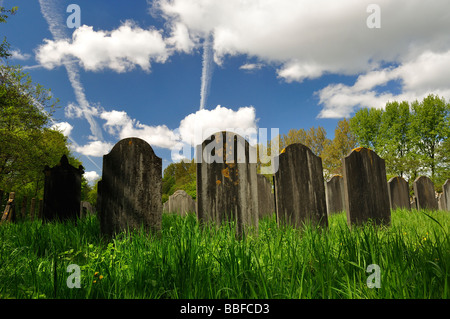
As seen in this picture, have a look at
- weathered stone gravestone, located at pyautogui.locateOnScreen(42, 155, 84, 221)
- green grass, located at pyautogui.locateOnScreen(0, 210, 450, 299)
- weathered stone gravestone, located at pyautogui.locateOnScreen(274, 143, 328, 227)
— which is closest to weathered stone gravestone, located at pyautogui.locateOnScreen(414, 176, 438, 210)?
weathered stone gravestone, located at pyautogui.locateOnScreen(274, 143, 328, 227)

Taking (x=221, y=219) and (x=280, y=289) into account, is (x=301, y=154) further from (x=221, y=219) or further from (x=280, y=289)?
(x=280, y=289)

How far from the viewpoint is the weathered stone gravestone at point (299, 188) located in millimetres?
4371

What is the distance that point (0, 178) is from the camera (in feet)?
55.4

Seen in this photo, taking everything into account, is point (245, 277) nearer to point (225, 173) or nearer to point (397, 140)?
point (225, 173)

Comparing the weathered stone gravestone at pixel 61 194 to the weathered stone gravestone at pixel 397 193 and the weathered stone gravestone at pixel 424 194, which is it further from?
the weathered stone gravestone at pixel 424 194

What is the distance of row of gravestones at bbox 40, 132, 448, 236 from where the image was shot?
3.93 meters

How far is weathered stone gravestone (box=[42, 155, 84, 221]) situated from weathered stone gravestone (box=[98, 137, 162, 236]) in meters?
2.16

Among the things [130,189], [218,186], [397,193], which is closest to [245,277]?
[218,186]

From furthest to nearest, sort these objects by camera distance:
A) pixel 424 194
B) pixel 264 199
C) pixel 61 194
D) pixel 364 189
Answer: pixel 424 194 → pixel 264 199 → pixel 61 194 → pixel 364 189

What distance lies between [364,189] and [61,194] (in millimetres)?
5831

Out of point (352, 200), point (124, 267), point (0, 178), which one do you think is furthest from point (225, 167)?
point (0, 178)

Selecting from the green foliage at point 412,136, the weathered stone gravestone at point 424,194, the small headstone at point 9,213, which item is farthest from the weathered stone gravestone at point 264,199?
the green foliage at point 412,136

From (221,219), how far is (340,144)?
25.7 metres

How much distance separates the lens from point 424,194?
9328mm
